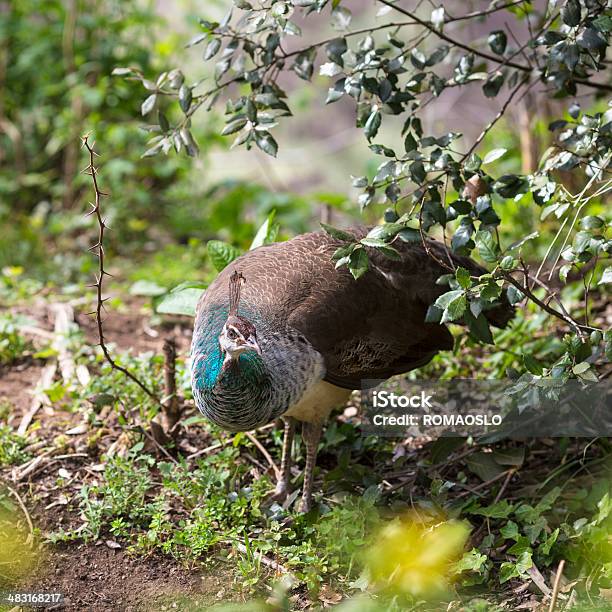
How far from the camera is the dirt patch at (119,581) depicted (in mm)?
3131

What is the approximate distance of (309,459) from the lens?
3740mm

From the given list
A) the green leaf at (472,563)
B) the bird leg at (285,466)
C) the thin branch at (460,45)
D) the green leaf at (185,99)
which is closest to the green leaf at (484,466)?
the green leaf at (472,563)

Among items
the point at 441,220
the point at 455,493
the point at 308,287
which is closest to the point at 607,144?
the point at 441,220

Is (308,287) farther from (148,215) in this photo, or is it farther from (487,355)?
(148,215)

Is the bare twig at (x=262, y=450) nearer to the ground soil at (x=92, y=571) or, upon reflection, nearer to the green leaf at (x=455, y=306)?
the ground soil at (x=92, y=571)

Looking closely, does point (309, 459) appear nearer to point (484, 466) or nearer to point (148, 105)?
point (484, 466)

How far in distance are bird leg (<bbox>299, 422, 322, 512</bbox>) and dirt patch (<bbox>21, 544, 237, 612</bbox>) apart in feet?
1.77

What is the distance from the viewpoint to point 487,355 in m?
4.73

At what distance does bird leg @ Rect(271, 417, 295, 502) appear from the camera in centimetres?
381

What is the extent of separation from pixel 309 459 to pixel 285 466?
16 cm

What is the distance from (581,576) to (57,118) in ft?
18.7

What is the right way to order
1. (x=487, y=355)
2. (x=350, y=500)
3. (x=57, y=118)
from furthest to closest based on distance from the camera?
(x=57, y=118) → (x=487, y=355) → (x=350, y=500)

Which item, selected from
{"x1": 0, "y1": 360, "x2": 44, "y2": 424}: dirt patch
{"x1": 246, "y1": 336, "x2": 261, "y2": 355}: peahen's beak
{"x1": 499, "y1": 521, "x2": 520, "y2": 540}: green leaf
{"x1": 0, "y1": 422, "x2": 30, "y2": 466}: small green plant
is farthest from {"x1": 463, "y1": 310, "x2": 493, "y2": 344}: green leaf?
{"x1": 0, "y1": 360, "x2": 44, "y2": 424}: dirt patch

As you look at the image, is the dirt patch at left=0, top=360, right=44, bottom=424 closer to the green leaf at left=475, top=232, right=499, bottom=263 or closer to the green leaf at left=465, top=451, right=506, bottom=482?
the green leaf at left=465, top=451, right=506, bottom=482
